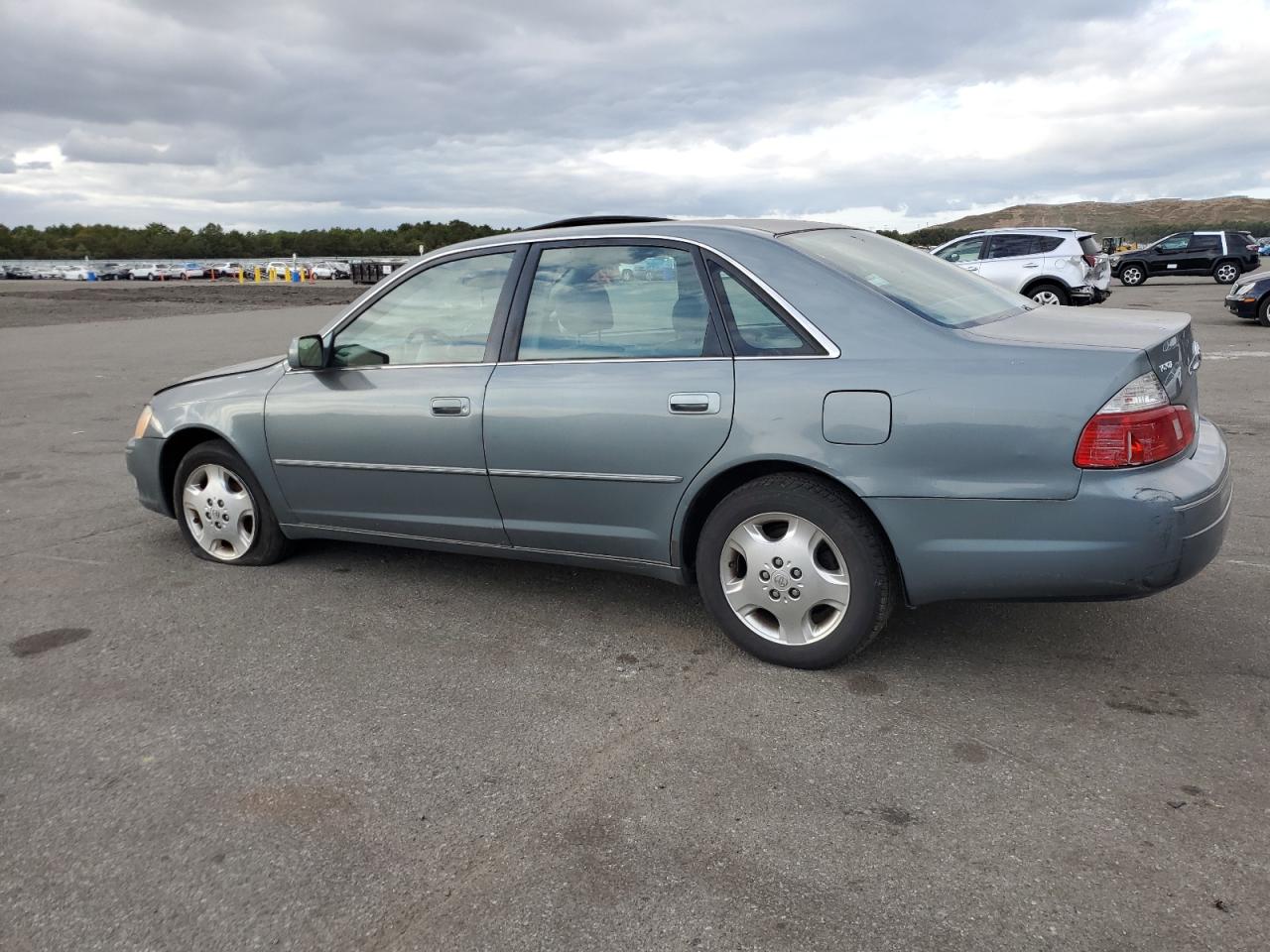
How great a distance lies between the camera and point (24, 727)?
347 cm

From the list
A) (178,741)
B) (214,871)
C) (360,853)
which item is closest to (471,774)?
(360,853)

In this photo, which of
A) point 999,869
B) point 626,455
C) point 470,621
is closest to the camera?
point 999,869

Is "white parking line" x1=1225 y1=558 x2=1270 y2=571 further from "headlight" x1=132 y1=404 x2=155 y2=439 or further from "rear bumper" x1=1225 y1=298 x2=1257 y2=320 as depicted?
"rear bumper" x1=1225 y1=298 x2=1257 y2=320

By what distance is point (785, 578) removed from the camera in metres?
3.71

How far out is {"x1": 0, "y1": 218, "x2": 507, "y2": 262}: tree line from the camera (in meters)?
127

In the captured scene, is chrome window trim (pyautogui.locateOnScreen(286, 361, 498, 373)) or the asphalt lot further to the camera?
chrome window trim (pyautogui.locateOnScreen(286, 361, 498, 373))

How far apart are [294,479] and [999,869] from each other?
3.46 m

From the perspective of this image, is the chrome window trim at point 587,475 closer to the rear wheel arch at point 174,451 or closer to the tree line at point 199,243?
the rear wheel arch at point 174,451

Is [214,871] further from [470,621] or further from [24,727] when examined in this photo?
[470,621]

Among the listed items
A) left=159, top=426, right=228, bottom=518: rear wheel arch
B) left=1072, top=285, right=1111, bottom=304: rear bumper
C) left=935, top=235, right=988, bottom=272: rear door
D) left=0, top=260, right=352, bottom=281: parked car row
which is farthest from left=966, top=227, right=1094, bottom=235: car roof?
left=0, top=260, right=352, bottom=281: parked car row

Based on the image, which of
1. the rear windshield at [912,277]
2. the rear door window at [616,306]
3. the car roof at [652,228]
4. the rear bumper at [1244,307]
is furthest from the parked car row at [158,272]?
the rear windshield at [912,277]

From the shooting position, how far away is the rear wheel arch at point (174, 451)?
5.18 metres

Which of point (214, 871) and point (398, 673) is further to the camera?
point (398, 673)

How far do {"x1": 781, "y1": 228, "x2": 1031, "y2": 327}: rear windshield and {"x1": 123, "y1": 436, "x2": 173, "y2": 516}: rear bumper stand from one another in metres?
3.35
